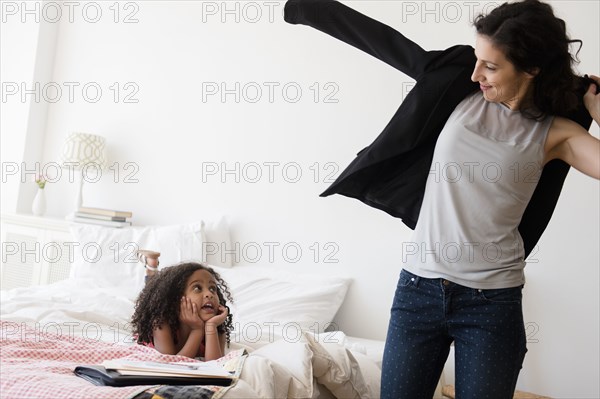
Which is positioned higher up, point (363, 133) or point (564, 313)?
point (363, 133)

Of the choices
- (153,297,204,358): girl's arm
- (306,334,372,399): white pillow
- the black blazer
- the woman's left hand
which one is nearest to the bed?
(306,334,372,399): white pillow

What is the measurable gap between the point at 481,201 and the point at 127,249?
7.47 ft

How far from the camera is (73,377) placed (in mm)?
1600

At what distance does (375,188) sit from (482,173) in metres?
0.31

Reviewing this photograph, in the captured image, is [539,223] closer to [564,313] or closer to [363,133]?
[564,313]

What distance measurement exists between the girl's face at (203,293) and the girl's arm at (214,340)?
1.7 inches

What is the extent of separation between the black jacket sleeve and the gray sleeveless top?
0.21m

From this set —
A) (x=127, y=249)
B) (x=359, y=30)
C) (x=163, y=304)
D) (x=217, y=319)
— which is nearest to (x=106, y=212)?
(x=127, y=249)

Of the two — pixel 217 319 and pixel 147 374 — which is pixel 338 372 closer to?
pixel 217 319

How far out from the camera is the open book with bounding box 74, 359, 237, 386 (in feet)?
5.04

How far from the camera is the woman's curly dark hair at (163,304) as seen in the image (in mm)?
2170

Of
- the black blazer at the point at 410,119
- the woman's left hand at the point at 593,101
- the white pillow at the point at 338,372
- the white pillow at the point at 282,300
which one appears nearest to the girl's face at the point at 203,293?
the white pillow at the point at 338,372

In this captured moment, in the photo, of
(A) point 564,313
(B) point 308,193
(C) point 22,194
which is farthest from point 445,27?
(C) point 22,194

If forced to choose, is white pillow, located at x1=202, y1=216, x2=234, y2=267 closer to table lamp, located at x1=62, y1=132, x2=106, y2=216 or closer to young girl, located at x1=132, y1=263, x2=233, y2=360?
table lamp, located at x1=62, y1=132, x2=106, y2=216
